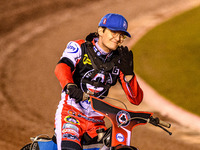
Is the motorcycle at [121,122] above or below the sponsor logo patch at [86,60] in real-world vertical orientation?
below

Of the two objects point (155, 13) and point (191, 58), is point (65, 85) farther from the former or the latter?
point (155, 13)

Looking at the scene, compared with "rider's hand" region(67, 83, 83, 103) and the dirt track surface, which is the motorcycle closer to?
"rider's hand" region(67, 83, 83, 103)

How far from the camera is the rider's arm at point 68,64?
3582 millimetres

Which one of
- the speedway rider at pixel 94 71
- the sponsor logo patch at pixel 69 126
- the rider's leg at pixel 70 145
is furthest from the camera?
the speedway rider at pixel 94 71

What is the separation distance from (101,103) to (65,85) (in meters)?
0.45

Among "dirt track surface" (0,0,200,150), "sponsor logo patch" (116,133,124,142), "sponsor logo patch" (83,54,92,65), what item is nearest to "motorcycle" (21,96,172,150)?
"sponsor logo patch" (116,133,124,142)

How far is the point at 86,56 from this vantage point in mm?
3947

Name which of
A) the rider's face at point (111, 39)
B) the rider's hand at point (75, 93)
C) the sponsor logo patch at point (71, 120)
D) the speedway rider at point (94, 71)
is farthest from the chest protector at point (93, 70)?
the rider's hand at point (75, 93)

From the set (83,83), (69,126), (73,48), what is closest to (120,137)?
(69,126)

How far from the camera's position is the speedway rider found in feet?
12.2

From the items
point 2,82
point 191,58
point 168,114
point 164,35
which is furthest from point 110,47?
point 164,35

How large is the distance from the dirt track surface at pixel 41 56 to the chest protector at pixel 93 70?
2.63 meters

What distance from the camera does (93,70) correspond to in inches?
154

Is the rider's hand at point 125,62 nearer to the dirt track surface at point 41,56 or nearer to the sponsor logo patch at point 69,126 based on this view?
the sponsor logo patch at point 69,126
